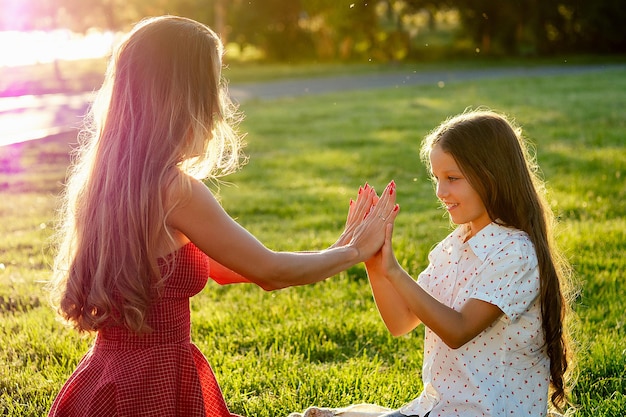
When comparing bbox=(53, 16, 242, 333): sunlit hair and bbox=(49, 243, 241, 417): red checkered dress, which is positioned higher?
bbox=(53, 16, 242, 333): sunlit hair

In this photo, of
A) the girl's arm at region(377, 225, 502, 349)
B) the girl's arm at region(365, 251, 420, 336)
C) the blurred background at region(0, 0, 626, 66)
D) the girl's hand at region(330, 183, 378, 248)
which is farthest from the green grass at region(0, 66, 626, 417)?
the blurred background at region(0, 0, 626, 66)

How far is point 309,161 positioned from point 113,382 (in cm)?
746

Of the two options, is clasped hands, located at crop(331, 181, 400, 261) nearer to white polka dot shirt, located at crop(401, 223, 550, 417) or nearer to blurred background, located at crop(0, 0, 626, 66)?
white polka dot shirt, located at crop(401, 223, 550, 417)

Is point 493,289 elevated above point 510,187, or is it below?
below

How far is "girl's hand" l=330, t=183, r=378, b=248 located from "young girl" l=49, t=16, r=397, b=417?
1.33 ft

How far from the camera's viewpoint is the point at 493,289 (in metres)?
2.58

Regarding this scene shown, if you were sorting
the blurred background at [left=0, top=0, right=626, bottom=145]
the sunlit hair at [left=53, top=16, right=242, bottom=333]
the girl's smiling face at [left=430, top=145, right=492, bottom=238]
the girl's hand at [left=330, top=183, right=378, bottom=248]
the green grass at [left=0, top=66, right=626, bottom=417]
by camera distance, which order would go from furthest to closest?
1. the blurred background at [left=0, top=0, right=626, bottom=145]
2. the green grass at [left=0, top=66, right=626, bottom=417]
3. the girl's hand at [left=330, top=183, right=378, bottom=248]
4. the girl's smiling face at [left=430, top=145, right=492, bottom=238]
5. the sunlit hair at [left=53, top=16, right=242, bottom=333]

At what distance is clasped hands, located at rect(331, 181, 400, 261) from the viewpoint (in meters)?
2.88

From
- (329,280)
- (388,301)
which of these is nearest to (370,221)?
(388,301)

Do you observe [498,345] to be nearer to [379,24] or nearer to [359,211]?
[359,211]

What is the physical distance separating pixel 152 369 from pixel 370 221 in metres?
0.91

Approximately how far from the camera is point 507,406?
2.66 meters

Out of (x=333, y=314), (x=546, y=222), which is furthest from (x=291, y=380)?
(x=546, y=222)

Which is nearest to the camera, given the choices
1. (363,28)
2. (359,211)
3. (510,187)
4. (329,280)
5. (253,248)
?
(253,248)
